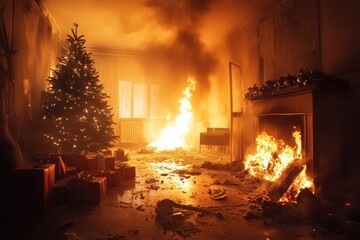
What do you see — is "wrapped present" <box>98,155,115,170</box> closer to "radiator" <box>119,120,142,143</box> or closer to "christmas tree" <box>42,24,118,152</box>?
"christmas tree" <box>42,24,118,152</box>

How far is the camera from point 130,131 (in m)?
12.9

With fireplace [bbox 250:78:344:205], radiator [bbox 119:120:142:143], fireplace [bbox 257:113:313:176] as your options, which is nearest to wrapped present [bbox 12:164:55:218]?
fireplace [bbox 250:78:344:205]

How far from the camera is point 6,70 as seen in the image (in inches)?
191

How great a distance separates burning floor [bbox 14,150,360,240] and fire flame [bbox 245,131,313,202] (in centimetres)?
39

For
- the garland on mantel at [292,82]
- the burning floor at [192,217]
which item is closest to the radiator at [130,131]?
the burning floor at [192,217]

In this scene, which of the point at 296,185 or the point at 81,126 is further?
the point at 81,126

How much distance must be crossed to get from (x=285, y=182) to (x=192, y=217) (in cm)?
176

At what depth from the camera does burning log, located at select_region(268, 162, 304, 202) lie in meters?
4.12

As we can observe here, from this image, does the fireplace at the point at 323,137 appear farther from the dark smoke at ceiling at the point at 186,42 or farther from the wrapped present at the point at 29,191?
the wrapped present at the point at 29,191

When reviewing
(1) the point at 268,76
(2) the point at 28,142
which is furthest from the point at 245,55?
(2) the point at 28,142

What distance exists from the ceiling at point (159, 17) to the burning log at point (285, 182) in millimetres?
4424

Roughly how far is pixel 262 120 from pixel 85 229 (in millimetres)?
4824

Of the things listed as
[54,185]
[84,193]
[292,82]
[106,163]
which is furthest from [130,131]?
[292,82]

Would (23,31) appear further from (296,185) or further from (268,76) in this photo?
(296,185)
